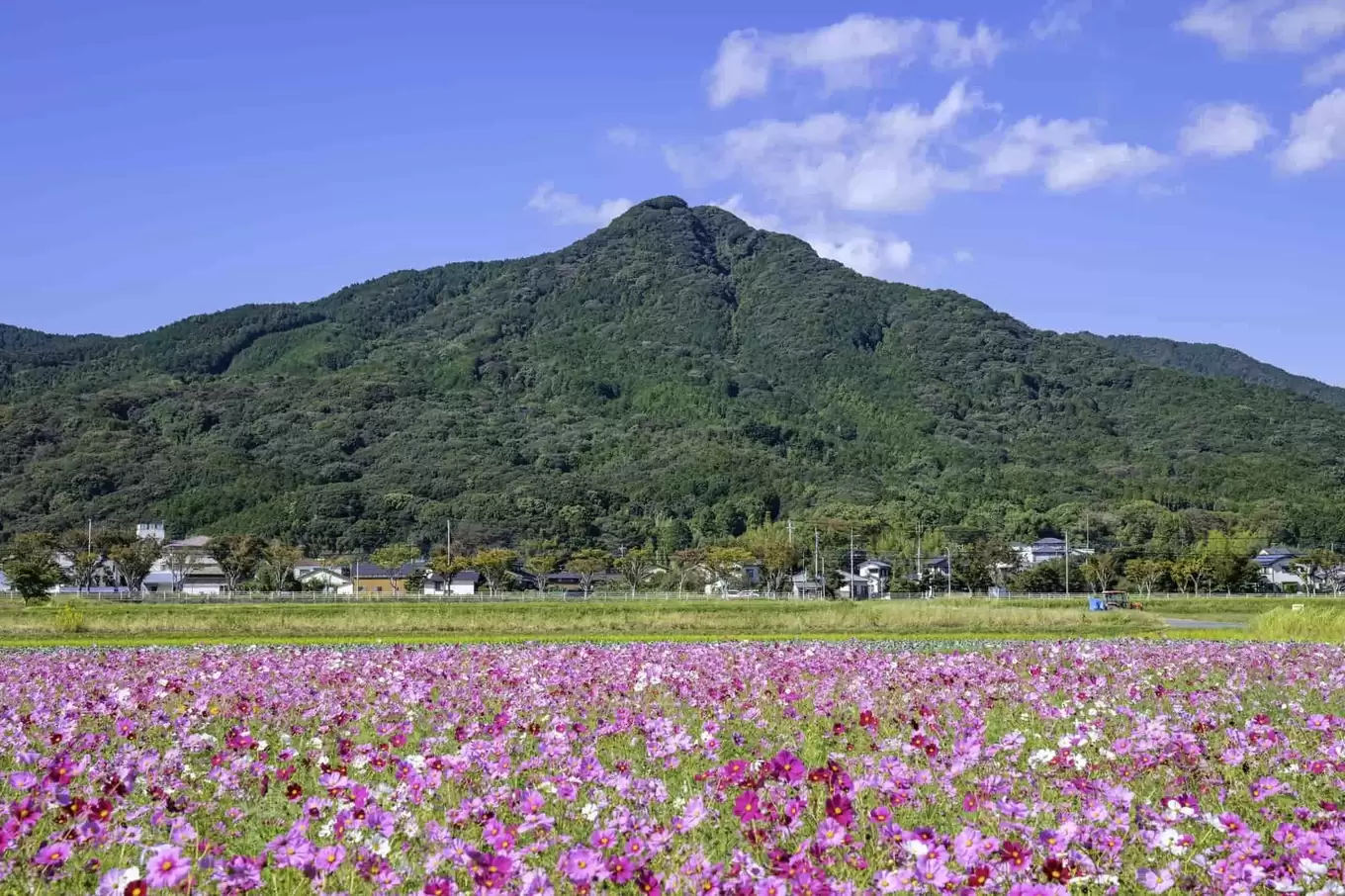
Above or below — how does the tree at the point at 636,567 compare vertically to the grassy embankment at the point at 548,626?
above

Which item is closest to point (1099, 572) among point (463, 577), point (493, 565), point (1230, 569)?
point (1230, 569)

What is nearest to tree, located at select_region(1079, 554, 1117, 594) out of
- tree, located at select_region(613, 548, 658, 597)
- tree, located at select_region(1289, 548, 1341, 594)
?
tree, located at select_region(1289, 548, 1341, 594)

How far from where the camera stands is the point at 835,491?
122 meters

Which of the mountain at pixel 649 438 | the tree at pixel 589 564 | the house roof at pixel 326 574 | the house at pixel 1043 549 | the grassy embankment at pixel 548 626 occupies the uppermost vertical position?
the mountain at pixel 649 438

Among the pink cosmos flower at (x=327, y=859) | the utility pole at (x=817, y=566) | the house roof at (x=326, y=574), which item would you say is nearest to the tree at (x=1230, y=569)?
the utility pole at (x=817, y=566)

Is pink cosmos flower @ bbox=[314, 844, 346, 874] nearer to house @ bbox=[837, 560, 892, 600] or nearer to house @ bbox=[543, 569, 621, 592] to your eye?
house @ bbox=[837, 560, 892, 600]

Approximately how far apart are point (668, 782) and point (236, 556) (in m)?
80.4

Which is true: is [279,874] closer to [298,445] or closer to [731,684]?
[731,684]

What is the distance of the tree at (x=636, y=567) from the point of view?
86.3m

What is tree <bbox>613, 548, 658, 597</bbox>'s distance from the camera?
283ft

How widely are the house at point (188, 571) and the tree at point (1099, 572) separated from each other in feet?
195

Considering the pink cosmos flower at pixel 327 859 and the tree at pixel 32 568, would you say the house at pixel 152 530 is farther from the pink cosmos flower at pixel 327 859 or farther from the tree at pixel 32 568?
the pink cosmos flower at pixel 327 859

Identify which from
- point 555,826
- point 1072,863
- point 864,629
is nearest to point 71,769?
point 555,826

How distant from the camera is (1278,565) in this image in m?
97.5
